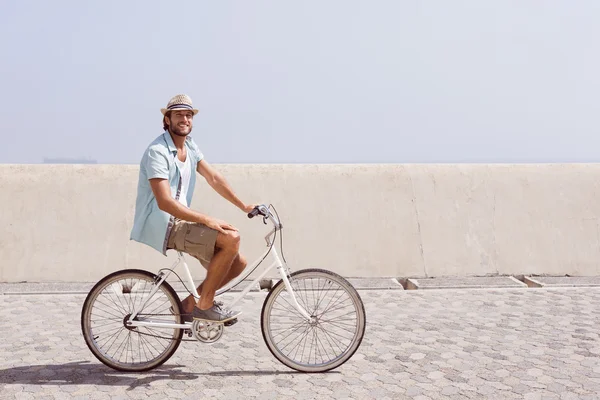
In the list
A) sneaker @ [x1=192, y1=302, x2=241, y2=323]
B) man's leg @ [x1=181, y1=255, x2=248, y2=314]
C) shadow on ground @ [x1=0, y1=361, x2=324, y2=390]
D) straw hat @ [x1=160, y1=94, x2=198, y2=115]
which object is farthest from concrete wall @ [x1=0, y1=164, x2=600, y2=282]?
straw hat @ [x1=160, y1=94, x2=198, y2=115]

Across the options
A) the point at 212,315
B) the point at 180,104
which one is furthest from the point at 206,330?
the point at 180,104

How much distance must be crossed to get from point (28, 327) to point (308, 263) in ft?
10.2

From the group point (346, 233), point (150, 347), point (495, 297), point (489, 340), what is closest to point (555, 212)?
point (495, 297)

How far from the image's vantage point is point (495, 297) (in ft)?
25.7

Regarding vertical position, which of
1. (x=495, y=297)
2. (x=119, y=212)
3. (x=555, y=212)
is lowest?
(x=495, y=297)

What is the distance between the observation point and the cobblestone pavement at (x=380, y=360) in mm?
4945

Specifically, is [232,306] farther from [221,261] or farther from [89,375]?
[89,375]

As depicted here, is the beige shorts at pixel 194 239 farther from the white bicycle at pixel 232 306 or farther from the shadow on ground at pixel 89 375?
the shadow on ground at pixel 89 375

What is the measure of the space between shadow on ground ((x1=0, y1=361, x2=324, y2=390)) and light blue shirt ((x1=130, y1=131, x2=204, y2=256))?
82 cm

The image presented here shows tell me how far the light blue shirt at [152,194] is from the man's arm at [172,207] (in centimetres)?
6

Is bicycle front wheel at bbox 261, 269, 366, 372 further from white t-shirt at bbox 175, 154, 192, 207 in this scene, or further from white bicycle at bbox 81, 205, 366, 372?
white t-shirt at bbox 175, 154, 192, 207

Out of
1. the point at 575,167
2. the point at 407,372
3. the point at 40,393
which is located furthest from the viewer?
the point at 575,167

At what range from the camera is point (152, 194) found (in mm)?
Result: 5250

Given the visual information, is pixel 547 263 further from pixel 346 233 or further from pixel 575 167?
pixel 346 233
